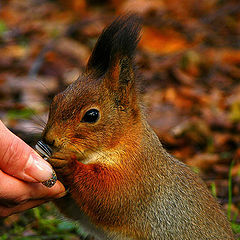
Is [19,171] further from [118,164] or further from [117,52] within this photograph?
[117,52]

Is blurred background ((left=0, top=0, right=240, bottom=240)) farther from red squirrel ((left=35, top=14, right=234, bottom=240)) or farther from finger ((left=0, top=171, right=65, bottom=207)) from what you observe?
finger ((left=0, top=171, right=65, bottom=207))

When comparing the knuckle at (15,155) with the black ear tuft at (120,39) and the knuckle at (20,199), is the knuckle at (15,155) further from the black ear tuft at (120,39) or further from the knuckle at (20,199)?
the black ear tuft at (120,39)

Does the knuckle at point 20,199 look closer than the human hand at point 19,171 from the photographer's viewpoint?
No

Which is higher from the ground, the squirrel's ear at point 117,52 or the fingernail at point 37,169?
the squirrel's ear at point 117,52

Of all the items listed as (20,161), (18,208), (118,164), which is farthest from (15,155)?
(118,164)

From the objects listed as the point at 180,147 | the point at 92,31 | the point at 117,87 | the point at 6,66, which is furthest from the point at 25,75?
the point at 117,87

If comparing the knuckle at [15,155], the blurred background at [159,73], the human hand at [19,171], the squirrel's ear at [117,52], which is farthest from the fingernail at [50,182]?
the squirrel's ear at [117,52]

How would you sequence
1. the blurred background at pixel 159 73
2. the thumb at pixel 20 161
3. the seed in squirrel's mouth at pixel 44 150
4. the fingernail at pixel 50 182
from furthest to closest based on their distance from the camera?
the blurred background at pixel 159 73 → the seed in squirrel's mouth at pixel 44 150 → the fingernail at pixel 50 182 → the thumb at pixel 20 161
